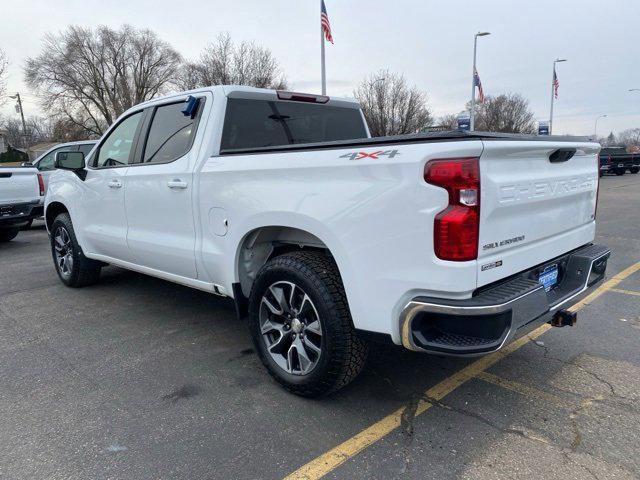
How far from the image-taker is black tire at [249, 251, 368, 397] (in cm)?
275

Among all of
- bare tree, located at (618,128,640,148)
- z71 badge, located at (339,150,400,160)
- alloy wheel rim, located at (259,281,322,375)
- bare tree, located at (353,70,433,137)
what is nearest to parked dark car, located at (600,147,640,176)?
bare tree, located at (353,70,433,137)

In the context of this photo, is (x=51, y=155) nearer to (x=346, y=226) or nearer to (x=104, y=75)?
(x=346, y=226)

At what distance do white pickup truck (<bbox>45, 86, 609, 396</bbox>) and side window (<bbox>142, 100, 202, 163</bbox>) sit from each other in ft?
0.06

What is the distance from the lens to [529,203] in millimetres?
2629

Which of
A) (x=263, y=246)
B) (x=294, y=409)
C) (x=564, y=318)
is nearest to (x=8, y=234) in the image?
(x=263, y=246)

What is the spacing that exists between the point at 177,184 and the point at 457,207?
2.23 metres

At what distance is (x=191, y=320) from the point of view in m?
4.63

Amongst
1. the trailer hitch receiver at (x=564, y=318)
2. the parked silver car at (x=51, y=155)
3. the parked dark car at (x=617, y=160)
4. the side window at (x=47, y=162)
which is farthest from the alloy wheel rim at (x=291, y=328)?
the parked dark car at (x=617, y=160)

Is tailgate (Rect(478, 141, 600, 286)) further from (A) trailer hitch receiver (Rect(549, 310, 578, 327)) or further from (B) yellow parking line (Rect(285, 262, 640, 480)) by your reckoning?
(B) yellow parking line (Rect(285, 262, 640, 480))

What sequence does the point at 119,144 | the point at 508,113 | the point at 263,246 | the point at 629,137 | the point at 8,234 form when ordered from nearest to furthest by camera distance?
the point at 263,246, the point at 119,144, the point at 8,234, the point at 508,113, the point at 629,137

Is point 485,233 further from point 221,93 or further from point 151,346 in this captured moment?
point 151,346

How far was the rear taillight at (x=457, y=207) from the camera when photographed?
2258 millimetres

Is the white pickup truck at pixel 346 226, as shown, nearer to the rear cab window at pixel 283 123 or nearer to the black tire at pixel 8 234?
the rear cab window at pixel 283 123

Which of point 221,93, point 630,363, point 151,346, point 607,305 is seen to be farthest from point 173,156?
point 607,305
